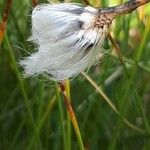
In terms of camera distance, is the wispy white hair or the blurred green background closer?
the wispy white hair

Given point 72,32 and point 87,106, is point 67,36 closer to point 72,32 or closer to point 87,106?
point 72,32

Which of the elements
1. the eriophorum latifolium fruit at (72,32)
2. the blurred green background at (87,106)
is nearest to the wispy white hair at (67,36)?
the eriophorum latifolium fruit at (72,32)

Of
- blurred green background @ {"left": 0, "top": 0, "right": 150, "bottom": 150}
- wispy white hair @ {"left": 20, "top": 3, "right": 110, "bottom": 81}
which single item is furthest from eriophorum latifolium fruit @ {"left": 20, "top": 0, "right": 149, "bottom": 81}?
blurred green background @ {"left": 0, "top": 0, "right": 150, "bottom": 150}

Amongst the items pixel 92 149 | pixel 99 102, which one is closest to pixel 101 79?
pixel 99 102

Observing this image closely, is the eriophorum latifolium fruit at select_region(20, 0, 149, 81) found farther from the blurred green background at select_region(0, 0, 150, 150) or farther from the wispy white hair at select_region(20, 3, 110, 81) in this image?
the blurred green background at select_region(0, 0, 150, 150)

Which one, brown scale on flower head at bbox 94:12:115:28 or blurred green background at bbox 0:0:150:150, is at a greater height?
brown scale on flower head at bbox 94:12:115:28

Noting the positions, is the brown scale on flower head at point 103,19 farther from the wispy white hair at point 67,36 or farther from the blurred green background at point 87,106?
the blurred green background at point 87,106

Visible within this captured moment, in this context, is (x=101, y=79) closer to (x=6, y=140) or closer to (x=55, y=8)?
(x=6, y=140)
